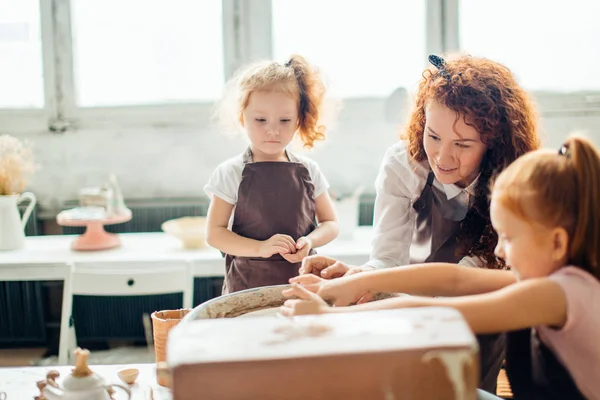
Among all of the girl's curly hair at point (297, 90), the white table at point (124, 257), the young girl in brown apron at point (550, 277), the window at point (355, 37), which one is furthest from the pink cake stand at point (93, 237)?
the young girl in brown apron at point (550, 277)

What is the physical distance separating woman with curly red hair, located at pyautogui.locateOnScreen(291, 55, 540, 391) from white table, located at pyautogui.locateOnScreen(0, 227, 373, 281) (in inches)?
33.5

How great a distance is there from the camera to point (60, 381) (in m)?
1.20

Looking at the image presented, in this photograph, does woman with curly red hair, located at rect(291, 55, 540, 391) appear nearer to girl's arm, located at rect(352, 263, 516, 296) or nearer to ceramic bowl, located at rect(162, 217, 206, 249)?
girl's arm, located at rect(352, 263, 516, 296)

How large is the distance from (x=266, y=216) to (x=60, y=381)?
0.77 meters

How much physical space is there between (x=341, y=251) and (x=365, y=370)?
2005 millimetres

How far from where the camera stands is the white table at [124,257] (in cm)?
256

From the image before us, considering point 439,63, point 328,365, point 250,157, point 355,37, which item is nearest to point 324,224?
point 250,157

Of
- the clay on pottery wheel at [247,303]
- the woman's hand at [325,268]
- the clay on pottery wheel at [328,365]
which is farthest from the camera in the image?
the woman's hand at [325,268]

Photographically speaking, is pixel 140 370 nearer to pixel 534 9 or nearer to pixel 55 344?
pixel 55 344

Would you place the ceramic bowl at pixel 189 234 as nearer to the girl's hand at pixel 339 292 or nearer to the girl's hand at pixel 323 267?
the girl's hand at pixel 323 267

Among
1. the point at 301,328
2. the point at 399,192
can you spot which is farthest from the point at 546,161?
the point at 399,192

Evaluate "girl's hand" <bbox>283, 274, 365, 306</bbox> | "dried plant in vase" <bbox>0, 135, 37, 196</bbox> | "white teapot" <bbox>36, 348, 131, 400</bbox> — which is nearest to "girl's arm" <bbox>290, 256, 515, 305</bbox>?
"girl's hand" <bbox>283, 274, 365, 306</bbox>

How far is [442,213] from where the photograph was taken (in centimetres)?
159

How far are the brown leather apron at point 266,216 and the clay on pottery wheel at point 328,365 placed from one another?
1.15m
